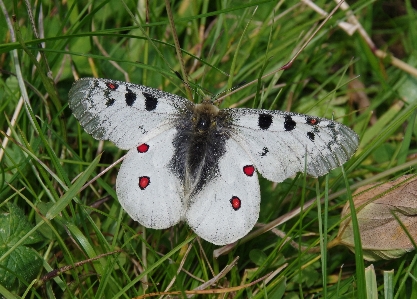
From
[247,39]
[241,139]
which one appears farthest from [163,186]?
[247,39]

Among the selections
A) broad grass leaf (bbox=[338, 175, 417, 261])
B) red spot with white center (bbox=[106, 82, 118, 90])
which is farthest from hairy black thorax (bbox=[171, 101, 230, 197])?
broad grass leaf (bbox=[338, 175, 417, 261])

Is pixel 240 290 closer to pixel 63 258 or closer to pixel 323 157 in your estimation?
pixel 323 157

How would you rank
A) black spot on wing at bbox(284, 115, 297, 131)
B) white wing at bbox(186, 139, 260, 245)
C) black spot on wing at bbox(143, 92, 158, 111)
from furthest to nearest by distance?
black spot on wing at bbox(143, 92, 158, 111) < black spot on wing at bbox(284, 115, 297, 131) < white wing at bbox(186, 139, 260, 245)

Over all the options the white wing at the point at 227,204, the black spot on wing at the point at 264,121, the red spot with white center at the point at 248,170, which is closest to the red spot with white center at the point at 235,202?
the white wing at the point at 227,204

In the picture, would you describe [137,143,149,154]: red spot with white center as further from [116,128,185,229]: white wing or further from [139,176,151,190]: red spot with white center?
[139,176,151,190]: red spot with white center

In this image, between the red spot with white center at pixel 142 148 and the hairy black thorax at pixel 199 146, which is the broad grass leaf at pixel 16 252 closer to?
the red spot with white center at pixel 142 148

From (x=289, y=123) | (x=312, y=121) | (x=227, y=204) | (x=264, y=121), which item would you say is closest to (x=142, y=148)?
(x=227, y=204)
